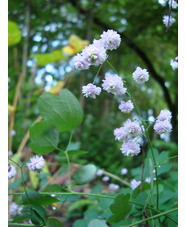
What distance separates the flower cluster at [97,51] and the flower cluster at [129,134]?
121 mm

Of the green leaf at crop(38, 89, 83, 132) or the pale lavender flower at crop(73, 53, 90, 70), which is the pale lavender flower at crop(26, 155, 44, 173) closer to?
the green leaf at crop(38, 89, 83, 132)

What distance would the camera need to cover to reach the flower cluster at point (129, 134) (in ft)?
1.43

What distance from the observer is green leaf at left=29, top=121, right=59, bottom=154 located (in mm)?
431

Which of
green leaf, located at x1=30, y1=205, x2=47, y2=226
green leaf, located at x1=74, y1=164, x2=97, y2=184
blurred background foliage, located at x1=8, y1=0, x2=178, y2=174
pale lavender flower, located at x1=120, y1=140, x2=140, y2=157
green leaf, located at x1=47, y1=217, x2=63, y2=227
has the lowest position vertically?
green leaf, located at x1=47, y1=217, x2=63, y2=227

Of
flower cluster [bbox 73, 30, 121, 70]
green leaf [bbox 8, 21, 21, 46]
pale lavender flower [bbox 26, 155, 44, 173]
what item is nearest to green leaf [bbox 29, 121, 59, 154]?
pale lavender flower [bbox 26, 155, 44, 173]

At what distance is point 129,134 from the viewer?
444 millimetres

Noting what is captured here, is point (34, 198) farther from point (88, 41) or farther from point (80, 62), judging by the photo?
point (88, 41)

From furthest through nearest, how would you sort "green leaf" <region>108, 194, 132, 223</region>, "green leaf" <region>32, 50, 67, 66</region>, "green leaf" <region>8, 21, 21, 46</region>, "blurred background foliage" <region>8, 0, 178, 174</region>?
"blurred background foliage" <region>8, 0, 178, 174</region>, "green leaf" <region>32, 50, 67, 66</region>, "green leaf" <region>8, 21, 21, 46</region>, "green leaf" <region>108, 194, 132, 223</region>

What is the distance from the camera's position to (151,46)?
3.34 m

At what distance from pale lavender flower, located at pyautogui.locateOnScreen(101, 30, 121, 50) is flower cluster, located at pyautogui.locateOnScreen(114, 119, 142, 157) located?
13 cm

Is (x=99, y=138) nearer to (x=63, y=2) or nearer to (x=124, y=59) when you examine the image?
(x=124, y=59)

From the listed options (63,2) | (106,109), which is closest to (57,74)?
(63,2)

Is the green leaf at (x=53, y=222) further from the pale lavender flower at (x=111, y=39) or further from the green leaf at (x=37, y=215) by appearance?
Answer: the pale lavender flower at (x=111, y=39)

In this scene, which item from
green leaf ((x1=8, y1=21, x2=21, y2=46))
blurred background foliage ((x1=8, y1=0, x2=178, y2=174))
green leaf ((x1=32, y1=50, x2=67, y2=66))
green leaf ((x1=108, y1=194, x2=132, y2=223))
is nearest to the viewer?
green leaf ((x1=108, y1=194, x2=132, y2=223))
